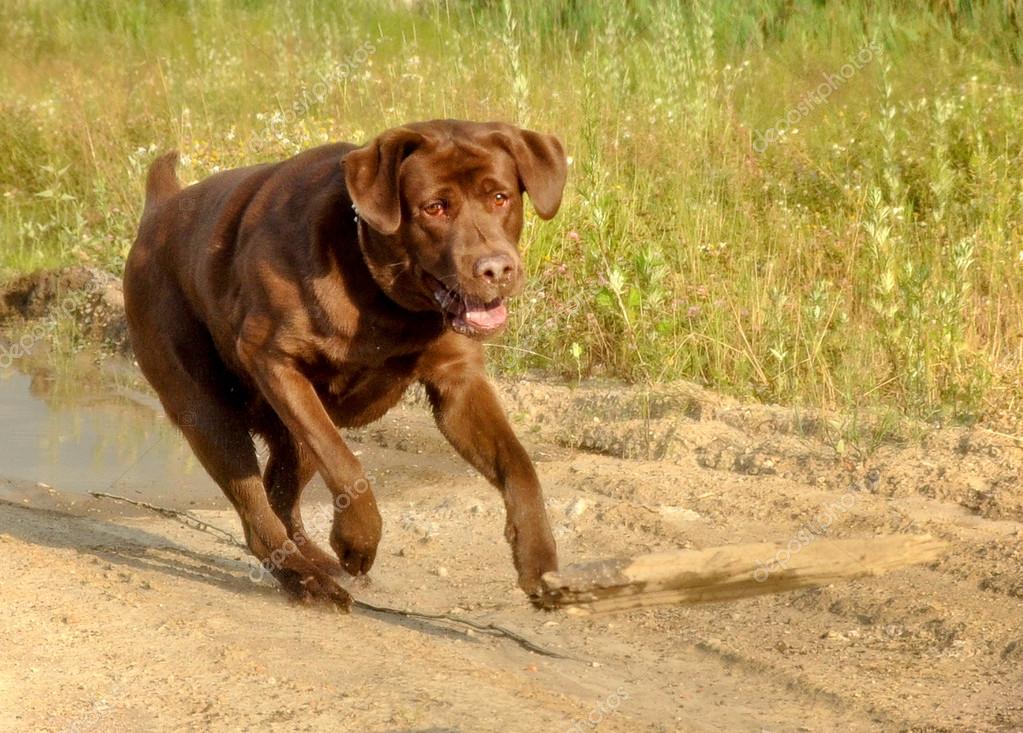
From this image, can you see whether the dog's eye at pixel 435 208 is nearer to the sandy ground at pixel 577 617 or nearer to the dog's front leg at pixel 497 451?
the dog's front leg at pixel 497 451

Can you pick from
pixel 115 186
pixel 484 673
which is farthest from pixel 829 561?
pixel 115 186

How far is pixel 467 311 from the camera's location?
4617 millimetres

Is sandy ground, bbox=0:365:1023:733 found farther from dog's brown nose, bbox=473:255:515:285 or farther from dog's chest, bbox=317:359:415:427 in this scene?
dog's brown nose, bbox=473:255:515:285

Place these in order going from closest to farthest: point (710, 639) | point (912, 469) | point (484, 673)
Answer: point (484, 673), point (710, 639), point (912, 469)

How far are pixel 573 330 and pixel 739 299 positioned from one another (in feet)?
3.02

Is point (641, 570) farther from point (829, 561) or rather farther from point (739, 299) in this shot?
point (739, 299)

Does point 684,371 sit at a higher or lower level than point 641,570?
lower

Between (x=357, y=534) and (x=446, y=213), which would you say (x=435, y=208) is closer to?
(x=446, y=213)

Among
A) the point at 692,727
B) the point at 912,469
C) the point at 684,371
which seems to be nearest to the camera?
the point at 692,727

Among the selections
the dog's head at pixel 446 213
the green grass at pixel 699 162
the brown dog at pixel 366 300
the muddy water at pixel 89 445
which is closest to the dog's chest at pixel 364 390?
the brown dog at pixel 366 300

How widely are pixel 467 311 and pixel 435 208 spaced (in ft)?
1.12

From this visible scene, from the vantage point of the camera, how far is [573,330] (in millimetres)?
7984
